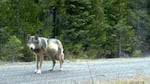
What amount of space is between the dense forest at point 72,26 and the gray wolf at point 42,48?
8056 mm

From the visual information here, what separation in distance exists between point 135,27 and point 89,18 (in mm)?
11208

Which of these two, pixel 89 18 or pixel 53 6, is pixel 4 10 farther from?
pixel 89 18

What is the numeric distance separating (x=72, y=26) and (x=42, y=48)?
1466 centimetres

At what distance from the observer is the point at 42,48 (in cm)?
1314

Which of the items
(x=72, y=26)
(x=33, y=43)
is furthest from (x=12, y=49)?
(x=33, y=43)

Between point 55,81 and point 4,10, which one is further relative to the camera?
point 4,10

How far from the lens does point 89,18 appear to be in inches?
1115

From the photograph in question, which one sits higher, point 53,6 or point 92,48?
point 53,6

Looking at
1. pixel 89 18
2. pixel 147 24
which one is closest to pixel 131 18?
pixel 147 24

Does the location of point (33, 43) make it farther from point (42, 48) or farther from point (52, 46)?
point (52, 46)

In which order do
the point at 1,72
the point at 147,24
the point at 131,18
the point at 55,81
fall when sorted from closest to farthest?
the point at 55,81 < the point at 1,72 < the point at 131,18 < the point at 147,24

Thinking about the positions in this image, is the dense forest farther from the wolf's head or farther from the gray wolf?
the wolf's head

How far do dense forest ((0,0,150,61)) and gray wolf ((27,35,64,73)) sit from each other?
8056 millimetres

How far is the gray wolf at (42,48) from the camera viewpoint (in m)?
12.7
